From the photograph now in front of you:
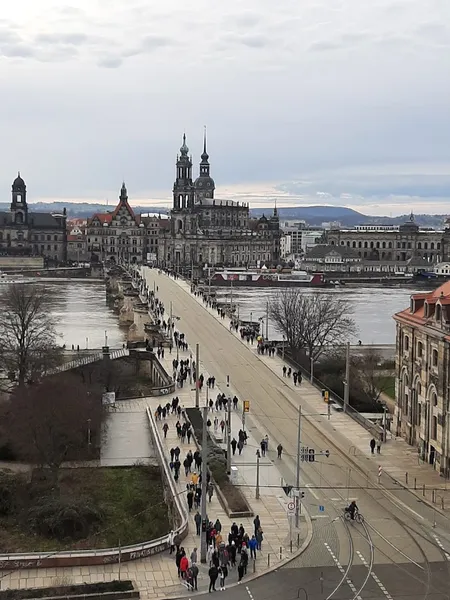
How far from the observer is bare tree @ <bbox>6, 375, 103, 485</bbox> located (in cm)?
3064

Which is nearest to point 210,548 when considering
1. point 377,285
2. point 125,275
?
point 125,275

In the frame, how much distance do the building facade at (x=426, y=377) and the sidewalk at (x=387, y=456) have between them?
1.78 feet

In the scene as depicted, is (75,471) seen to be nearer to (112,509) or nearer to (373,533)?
(112,509)

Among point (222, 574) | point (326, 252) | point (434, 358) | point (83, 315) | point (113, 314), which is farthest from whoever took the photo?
point (326, 252)

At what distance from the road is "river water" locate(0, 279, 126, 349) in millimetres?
30962

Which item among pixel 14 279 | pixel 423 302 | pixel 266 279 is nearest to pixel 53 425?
pixel 423 302

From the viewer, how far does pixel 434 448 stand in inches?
1348

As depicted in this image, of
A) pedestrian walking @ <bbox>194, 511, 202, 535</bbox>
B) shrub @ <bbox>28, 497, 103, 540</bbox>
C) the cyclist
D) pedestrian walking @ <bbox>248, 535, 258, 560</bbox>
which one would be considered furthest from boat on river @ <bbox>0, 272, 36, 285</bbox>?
pedestrian walking @ <bbox>248, 535, 258, 560</bbox>

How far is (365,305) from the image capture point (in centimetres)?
12738

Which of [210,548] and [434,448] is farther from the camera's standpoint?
[434,448]

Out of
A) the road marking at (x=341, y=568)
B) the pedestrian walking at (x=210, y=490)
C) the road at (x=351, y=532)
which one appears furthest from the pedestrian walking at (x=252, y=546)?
the pedestrian walking at (x=210, y=490)

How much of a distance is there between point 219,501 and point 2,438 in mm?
10355

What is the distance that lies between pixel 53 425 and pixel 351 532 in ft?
35.9

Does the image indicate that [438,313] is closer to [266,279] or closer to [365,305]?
[365,305]
